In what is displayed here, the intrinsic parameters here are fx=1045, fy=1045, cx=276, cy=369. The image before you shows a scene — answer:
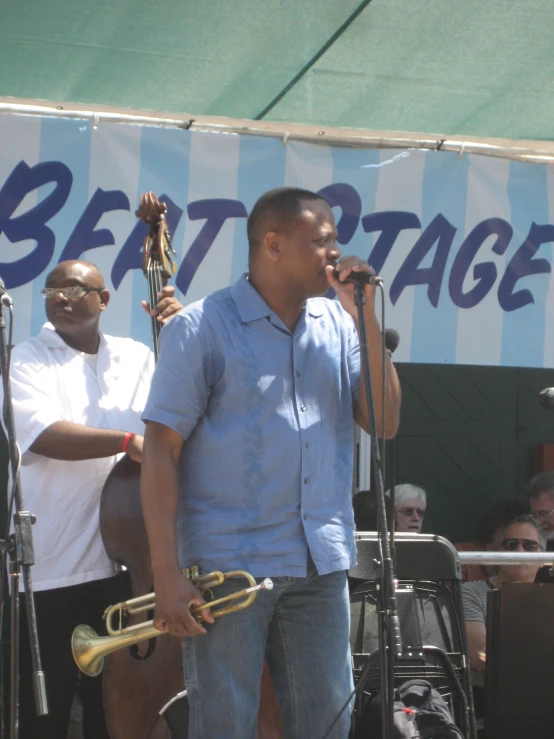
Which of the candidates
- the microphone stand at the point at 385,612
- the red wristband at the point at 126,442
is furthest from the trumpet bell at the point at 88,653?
the microphone stand at the point at 385,612

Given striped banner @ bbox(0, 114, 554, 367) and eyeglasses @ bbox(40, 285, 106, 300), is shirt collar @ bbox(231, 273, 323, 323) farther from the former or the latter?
striped banner @ bbox(0, 114, 554, 367)

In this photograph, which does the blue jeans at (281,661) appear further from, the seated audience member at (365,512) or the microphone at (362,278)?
the seated audience member at (365,512)

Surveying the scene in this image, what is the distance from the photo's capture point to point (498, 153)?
5230 millimetres

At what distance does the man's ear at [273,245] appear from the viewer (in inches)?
113

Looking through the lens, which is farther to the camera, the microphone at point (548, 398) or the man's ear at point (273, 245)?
the microphone at point (548, 398)

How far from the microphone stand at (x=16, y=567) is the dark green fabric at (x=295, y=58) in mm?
1633

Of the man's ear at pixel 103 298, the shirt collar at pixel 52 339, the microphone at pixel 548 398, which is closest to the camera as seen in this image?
the microphone at pixel 548 398

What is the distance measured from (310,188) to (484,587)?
2.14 m


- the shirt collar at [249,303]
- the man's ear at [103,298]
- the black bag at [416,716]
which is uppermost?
the man's ear at [103,298]

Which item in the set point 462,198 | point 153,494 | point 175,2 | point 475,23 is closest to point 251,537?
point 153,494

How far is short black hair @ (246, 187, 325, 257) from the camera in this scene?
2871mm

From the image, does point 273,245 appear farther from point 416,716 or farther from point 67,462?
point 416,716

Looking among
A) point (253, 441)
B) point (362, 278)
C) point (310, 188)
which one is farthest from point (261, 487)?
point (310, 188)

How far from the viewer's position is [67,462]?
3.79 m
